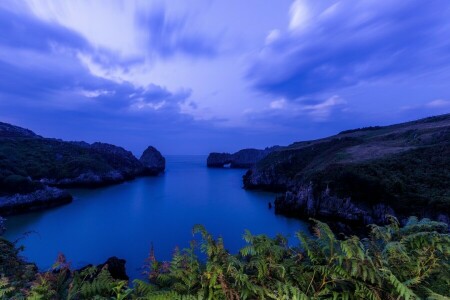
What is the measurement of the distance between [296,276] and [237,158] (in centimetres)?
18220

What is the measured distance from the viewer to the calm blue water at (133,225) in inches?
1097

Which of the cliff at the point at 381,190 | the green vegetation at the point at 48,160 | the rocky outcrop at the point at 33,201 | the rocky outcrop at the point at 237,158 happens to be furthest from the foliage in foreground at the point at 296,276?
the rocky outcrop at the point at 237,158

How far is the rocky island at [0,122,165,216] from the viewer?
46781 mm

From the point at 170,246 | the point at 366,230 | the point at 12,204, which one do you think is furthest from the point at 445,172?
the point at 12,204

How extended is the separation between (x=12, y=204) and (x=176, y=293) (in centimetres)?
5536

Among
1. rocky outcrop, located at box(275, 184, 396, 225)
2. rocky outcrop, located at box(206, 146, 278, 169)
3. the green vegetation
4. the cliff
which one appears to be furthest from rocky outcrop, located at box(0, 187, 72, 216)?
rocky outcrop, located at box(206, 146, 278, 169)

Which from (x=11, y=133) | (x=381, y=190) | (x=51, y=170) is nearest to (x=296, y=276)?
(x=381, y=190)

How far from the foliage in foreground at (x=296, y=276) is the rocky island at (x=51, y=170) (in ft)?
173

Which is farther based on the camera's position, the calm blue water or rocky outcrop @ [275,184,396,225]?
rocky outcrop @ [275,184,396,225]

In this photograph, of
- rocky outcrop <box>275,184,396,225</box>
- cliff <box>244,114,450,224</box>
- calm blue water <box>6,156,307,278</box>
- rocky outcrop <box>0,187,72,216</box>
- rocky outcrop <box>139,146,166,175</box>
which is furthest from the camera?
rocky outcrop <box>139,146,166,175</box>

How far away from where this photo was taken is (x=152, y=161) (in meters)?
126

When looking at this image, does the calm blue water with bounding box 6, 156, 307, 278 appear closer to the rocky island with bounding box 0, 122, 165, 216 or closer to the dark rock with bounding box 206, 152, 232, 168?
the rocky island with bounding box 0, 122, 165, 216

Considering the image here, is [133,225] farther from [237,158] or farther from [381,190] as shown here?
[237,158]

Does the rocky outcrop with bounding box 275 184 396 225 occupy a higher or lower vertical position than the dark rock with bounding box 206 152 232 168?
lower
